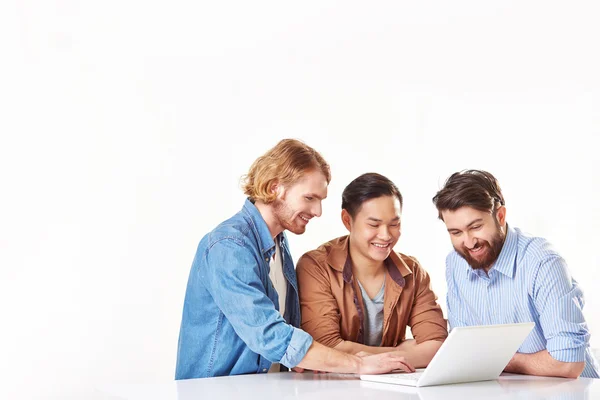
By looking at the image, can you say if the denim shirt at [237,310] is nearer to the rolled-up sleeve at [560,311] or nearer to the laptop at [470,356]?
the laptop at [470,356]

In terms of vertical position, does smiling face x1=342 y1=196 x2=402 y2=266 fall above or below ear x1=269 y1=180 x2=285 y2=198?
below

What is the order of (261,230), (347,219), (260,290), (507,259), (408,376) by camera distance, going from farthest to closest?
1. (347,219)
2. (261,230)
3. (507,259)
4. (260,290)
5. (408,376)

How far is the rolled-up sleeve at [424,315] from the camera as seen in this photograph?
2855mm

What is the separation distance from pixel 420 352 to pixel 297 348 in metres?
0.65

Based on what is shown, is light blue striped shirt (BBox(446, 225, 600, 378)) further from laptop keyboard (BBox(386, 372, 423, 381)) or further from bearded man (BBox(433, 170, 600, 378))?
laptop keyboard (BBox(386, 372, 423, 381))

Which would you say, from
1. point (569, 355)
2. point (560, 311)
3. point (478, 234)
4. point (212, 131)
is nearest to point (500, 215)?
point (478, 234)

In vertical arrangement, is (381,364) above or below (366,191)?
below

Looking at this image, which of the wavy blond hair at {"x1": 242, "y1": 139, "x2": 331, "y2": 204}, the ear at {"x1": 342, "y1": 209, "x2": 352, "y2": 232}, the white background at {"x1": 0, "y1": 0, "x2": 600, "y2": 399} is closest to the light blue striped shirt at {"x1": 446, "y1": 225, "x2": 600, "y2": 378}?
the ear at {"x1": 342, "y1": 209, "x2": 352, "y2": 232}

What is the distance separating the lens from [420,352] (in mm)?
2738

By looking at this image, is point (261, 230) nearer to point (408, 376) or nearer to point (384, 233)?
point (384, 233)

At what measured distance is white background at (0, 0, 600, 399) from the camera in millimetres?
4203

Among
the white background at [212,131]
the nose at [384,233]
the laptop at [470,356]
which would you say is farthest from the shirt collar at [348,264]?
the white background at [212,131]

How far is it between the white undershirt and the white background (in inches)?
70.5

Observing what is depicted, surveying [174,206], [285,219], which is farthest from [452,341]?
[174,206]
